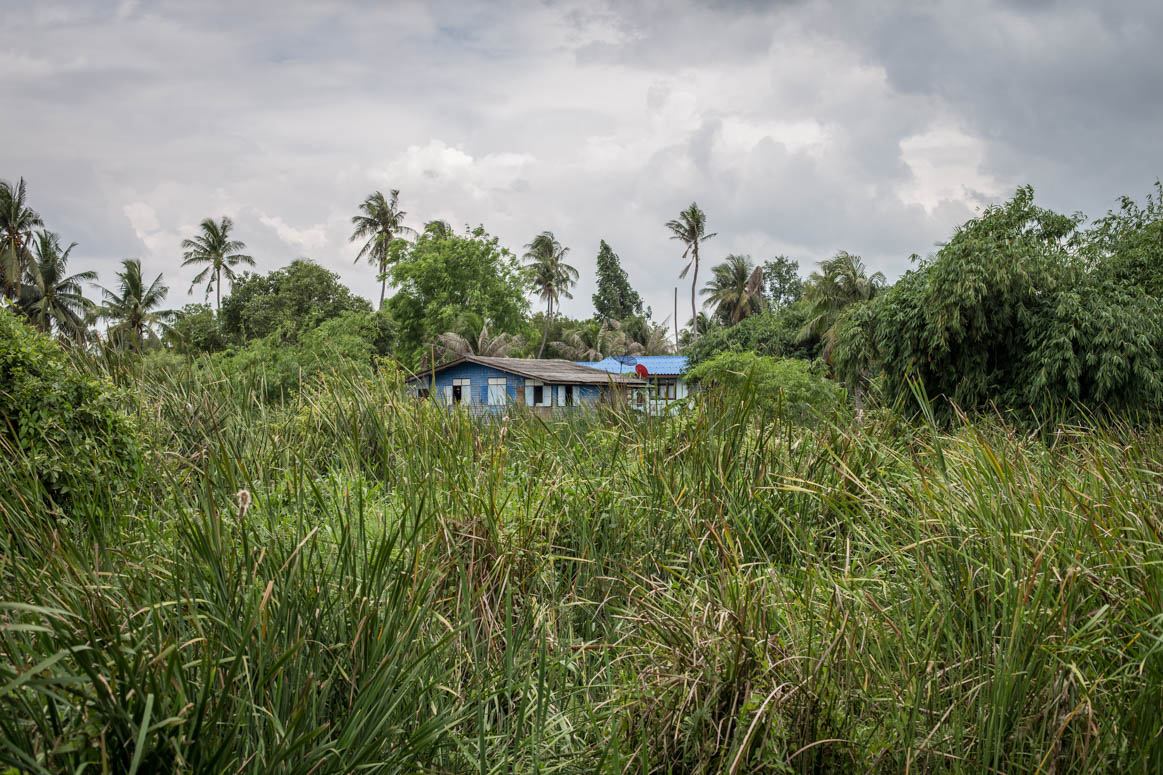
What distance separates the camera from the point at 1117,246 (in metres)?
22.9

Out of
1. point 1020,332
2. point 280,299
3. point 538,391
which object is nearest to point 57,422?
point 1020,332

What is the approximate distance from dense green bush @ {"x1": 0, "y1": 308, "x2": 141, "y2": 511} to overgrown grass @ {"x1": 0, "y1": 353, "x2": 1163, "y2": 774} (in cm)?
18

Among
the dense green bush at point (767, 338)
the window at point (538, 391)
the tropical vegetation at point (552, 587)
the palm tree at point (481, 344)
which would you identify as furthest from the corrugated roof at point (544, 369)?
the tropical vegetation at point (552, 587)

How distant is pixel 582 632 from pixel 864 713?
1593mm

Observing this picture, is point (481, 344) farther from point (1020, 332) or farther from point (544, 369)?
point (1020, 332)

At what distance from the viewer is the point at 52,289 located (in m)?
40.9

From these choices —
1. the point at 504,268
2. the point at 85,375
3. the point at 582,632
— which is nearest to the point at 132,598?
the point at 582,632

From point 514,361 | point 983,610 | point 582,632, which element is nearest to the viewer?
point 983,610

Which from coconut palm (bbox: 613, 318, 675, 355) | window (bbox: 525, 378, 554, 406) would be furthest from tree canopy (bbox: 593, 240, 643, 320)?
window (bbox: 525, 378, 554, 406)

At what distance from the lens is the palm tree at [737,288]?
57.5 meters

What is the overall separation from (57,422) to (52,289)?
146 ft

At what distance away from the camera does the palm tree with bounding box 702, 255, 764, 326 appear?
57.5m

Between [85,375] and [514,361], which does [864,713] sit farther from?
[514,361]

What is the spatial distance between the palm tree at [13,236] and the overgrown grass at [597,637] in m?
39.8
